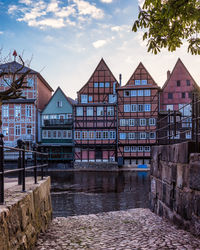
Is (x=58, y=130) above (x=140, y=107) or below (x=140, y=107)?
below

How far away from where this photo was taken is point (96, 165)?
3484cm

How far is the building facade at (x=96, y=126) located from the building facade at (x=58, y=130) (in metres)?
1.54

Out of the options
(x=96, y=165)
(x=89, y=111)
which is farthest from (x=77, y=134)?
(x=96, y=165)

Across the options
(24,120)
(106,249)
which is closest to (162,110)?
(24,120)

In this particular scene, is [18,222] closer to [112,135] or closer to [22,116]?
[112,135]

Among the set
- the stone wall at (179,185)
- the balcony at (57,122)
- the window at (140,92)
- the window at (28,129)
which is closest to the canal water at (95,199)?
the stone wall at (179,185)

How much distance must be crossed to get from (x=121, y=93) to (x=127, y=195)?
20.9 meters

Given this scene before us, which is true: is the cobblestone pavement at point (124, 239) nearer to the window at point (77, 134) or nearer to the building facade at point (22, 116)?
the window at point (77, 134)

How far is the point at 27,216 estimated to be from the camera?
354cm

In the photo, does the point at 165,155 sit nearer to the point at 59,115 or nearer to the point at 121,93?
the point at 121,93

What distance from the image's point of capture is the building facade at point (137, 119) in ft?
113

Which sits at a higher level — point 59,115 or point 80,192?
point 59,115

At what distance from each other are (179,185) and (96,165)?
3035 centimetres

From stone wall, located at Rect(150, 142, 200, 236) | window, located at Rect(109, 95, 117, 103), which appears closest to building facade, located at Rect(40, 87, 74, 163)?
window, located at Rect(109, 95, 117, 103)
